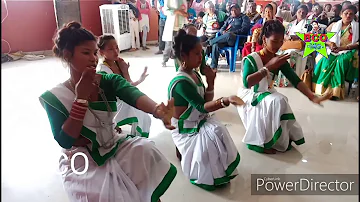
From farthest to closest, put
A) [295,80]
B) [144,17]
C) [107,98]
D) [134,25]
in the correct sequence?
[144,17]
[134,25]
[295,80]
[107,98]

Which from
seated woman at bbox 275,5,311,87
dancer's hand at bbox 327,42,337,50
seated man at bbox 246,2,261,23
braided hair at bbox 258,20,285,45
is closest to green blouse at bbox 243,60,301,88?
braided hair at bbox 258,20,285,45

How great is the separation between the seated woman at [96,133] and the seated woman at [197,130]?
1.46ft

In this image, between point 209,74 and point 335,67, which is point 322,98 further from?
point 335,67

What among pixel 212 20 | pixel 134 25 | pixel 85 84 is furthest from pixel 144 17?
pixel 85 84

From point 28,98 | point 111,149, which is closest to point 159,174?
point 111,149

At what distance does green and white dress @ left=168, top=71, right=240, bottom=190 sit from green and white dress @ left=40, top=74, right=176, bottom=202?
45 cm

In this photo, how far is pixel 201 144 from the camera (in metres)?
1.68

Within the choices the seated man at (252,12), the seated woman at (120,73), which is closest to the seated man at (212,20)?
the seated man at (252,12)

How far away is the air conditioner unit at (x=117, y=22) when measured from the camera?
5.66m

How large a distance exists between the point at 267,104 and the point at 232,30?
2.51m

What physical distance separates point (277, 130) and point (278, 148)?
18 cm

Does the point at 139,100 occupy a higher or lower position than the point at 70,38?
lower

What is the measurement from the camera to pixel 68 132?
1051 millimetres

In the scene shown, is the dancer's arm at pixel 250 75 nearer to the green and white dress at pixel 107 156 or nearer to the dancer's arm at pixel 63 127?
the green and white dress at pixel 107 156
